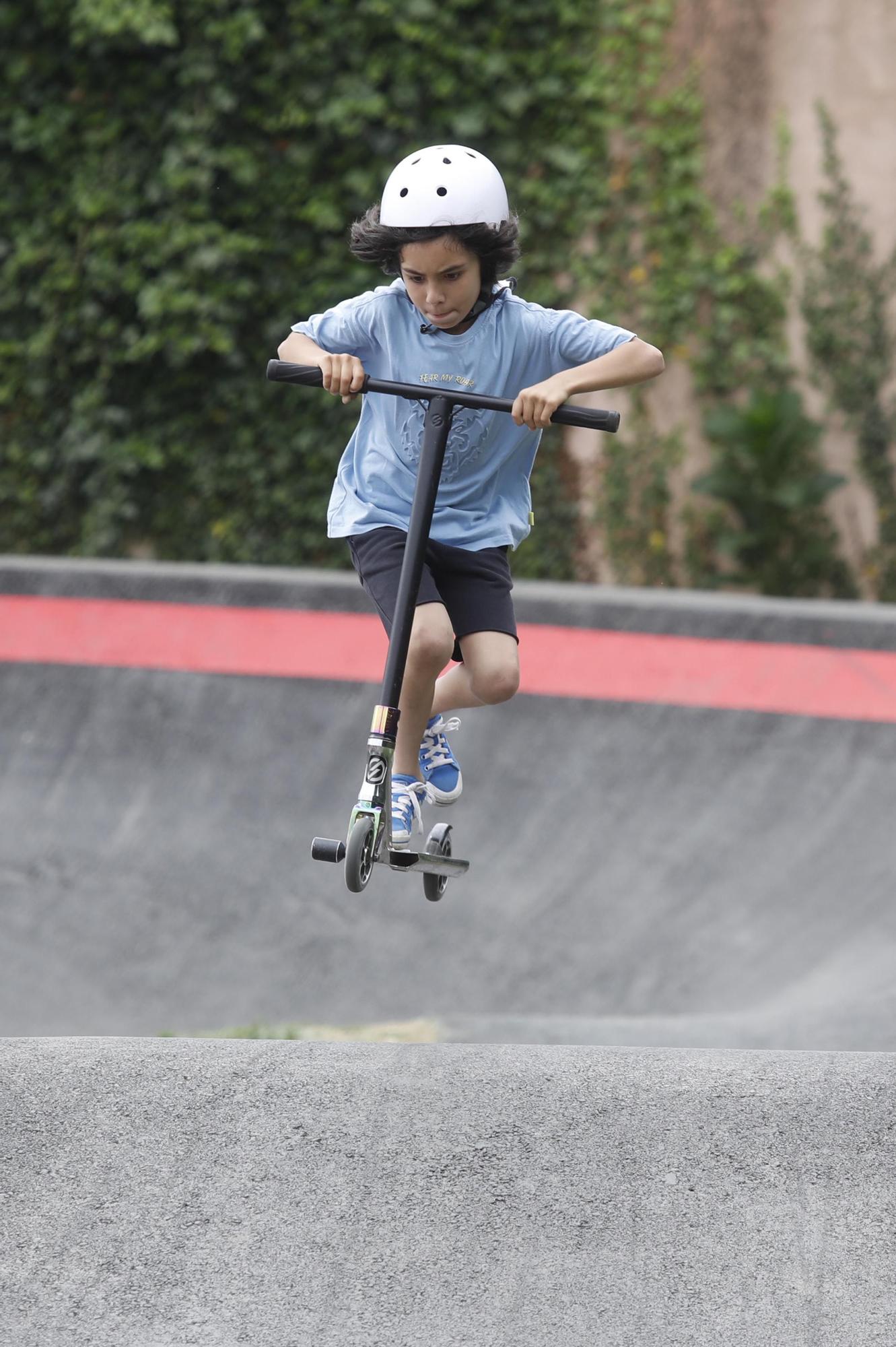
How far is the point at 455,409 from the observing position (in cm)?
356

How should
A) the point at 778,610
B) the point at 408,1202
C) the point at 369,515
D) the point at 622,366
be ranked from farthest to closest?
1. the point at 778,610
2. the point at 369,515
3. the point at 622,366
4. the point at 408,1202

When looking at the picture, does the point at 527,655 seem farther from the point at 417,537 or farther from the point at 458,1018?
the point at 417,537

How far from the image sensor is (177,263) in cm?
907

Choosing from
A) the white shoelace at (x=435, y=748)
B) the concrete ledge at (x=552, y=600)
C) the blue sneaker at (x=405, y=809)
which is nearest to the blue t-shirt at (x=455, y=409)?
the white shoelace at (x=435, y=748)

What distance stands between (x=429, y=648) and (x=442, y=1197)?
4.66 feet

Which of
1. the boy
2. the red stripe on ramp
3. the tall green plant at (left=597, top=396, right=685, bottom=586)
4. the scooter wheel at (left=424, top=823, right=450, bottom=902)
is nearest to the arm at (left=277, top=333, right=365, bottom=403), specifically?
the boy

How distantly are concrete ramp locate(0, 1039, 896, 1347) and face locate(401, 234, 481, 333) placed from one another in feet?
5.84

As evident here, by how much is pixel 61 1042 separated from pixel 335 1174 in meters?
0.68

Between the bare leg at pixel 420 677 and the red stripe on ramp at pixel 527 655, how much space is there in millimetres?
2878

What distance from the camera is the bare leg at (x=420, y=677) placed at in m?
3.57

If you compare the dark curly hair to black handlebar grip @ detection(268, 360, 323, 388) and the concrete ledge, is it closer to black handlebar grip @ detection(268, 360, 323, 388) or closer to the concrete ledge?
black handlebar grip @ detection(268, 360, 323, 388)

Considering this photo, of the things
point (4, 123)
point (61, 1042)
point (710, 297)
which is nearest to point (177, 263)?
point (4, 123)

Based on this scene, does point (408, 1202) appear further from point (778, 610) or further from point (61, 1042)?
point (778, 610)

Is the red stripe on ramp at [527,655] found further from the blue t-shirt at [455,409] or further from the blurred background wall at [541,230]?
the blue t-shirt at [455,409]
